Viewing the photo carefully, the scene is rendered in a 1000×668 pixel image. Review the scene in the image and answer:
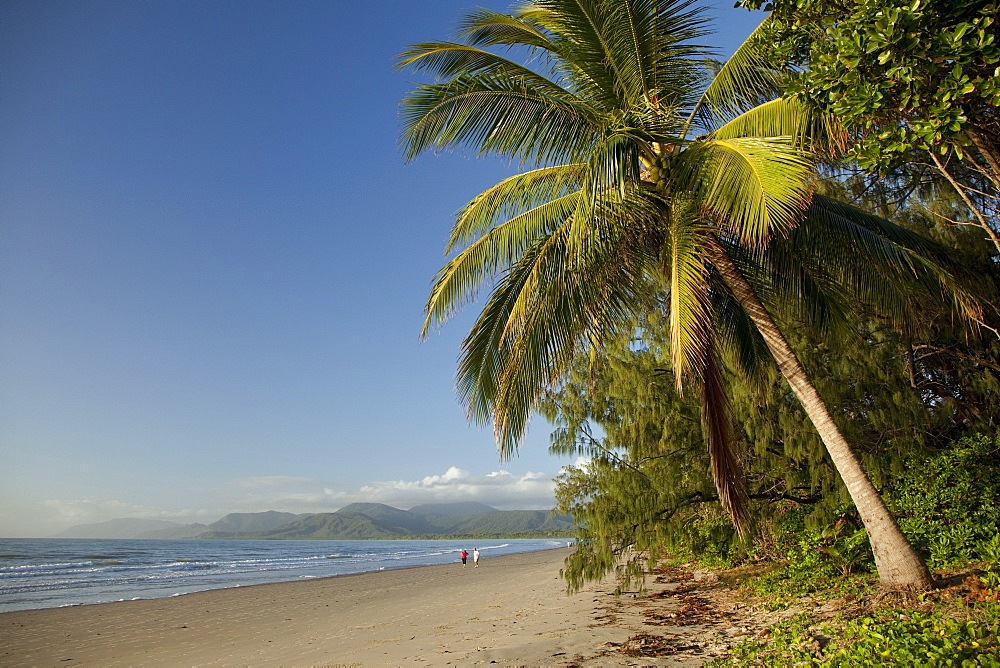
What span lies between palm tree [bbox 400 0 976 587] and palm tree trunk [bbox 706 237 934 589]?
15 millimetres

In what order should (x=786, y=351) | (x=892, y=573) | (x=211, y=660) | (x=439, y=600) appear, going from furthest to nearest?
(x=439, y=600) → (x=211, y=660) → (x=786, y=351) → (x=892, y=573)

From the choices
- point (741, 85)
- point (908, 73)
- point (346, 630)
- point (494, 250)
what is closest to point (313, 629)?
point (346, 630)

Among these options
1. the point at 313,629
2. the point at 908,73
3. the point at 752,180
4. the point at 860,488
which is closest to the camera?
the point at 908,73

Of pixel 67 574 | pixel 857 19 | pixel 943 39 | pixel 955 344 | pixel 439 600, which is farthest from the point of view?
pixel 67 574

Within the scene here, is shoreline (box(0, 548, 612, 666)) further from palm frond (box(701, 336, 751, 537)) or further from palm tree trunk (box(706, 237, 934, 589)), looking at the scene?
palm tree trunk (box(706, 237, 934, 589))

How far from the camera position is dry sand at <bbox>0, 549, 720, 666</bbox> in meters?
7.18

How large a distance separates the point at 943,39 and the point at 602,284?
3794 millimetres

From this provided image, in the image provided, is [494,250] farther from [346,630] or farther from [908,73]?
[346,630]

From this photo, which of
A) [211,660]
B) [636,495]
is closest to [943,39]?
[636,495]

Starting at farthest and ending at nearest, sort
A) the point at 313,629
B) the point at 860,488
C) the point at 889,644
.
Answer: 1. the point at 313,629
2. the point at 860,488
3. the point at 889,644

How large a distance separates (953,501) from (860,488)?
9.05 feet

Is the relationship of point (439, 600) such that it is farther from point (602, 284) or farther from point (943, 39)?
point (943, 39)

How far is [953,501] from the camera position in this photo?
7141 millimetres

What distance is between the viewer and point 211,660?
9.15 meters
